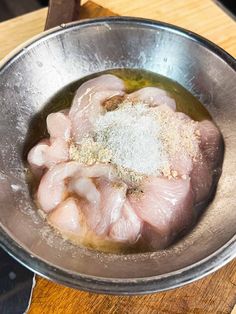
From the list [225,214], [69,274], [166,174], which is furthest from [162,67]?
[69,274]

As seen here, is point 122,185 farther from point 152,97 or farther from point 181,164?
point 152,97

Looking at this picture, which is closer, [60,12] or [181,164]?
[181,164]

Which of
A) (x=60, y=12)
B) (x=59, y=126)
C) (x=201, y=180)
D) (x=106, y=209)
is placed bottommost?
(x=201, y=180)

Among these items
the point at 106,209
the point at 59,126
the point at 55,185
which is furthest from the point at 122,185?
the point at 59,126

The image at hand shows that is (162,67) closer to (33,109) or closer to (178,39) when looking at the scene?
(178,39)

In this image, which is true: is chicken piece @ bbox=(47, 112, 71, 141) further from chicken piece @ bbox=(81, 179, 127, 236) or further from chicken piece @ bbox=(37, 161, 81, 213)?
chicken piece @ bbox=(81, 179, 127, 236)
